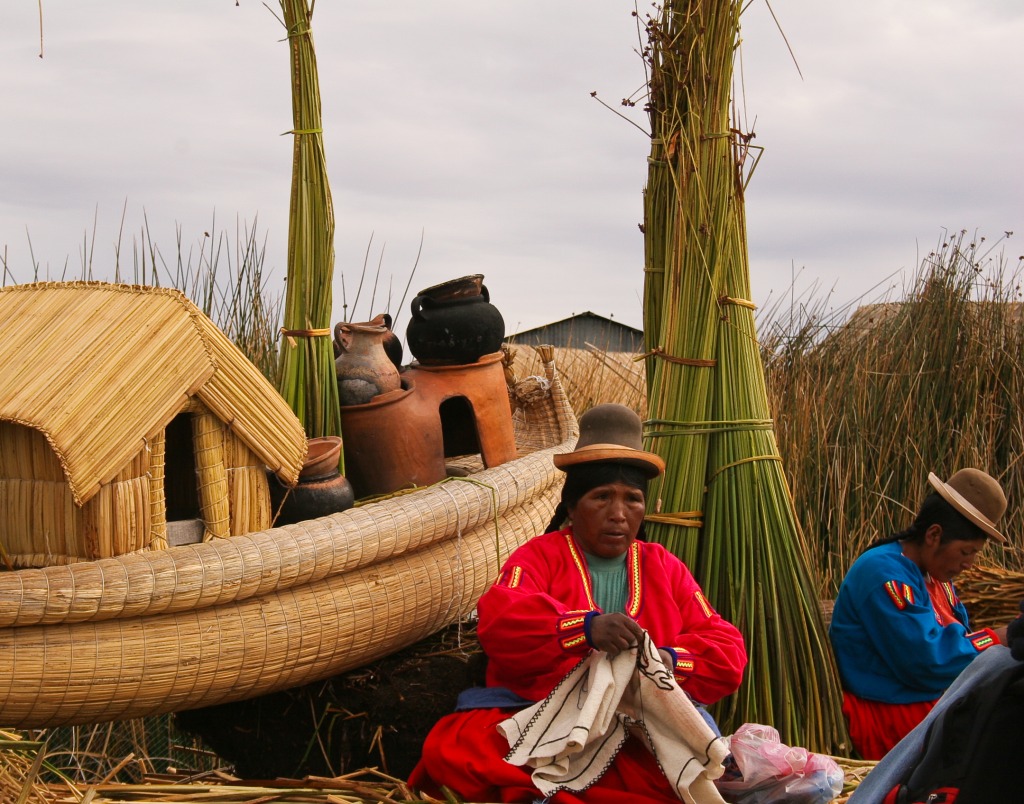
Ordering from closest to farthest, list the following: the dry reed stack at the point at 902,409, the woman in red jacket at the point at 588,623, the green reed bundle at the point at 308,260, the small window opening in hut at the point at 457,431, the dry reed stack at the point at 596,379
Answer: the woman in red jacket at the point at 588,623, the green reed bundle at the point at 308,260, the small window opening in hut at the point at 457,431, the dry reed stack at the point at 902,409, the dry reed stack at the point at 596,379

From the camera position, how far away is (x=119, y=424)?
294 cm

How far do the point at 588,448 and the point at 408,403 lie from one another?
1.20 meters

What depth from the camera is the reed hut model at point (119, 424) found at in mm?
2912

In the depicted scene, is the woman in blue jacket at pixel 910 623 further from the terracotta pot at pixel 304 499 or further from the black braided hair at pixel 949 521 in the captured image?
the terracotta pot at pixel 304 499

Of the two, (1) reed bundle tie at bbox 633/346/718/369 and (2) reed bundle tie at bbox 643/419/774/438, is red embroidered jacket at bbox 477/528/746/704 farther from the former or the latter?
(1) reed bundle tie at bbox 633/346/718/369

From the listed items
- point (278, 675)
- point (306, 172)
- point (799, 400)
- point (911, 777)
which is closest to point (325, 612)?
point (278, 675)

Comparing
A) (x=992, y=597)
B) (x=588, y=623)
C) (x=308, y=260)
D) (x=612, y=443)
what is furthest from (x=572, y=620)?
(x=992, y=597)

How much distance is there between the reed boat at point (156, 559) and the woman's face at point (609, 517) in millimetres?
677

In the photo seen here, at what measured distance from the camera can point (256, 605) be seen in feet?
10.1

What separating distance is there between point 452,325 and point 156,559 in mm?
1528

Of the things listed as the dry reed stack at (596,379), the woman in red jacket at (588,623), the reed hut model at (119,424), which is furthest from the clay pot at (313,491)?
the dry reed stack at (596,379)

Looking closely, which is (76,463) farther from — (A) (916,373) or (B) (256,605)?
(A) (916,373)

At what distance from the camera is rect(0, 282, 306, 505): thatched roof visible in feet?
9.45

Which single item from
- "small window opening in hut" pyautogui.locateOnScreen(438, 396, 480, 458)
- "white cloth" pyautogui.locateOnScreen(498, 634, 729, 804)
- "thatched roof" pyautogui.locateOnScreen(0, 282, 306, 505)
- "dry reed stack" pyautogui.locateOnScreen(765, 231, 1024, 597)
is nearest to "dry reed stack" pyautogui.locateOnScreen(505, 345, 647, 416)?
"dry reed stack" pyautogui.locateOnScreen(765, 231, 1024, 597)
